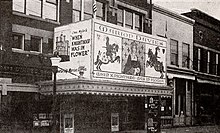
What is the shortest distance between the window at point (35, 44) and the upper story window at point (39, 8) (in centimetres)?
125

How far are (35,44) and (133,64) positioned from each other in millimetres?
5671

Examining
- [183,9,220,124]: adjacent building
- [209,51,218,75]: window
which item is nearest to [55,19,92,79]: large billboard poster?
[183,9,220,124]: adjacent building

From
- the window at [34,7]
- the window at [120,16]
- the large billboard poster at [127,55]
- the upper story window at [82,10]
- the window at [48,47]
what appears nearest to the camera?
the large billboard poster at [127,55]

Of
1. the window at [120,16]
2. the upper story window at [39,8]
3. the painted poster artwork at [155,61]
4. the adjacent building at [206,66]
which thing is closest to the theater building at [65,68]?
the upper story window at [39,8]

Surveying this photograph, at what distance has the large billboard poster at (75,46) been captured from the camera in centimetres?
1730

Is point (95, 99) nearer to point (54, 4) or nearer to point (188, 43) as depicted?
point (54, 4)

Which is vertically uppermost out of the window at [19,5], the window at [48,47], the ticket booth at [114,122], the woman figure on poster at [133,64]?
the window at [19,5]

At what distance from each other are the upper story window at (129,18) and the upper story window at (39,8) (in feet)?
18.8

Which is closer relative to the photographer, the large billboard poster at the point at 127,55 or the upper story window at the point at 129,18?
the large billboard poster at the point at 127,55

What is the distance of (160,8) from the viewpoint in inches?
1081

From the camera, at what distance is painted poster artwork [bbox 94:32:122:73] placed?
1748 centimetres

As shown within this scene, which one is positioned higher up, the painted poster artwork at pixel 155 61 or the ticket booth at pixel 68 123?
the painted poster artwork at pixel 155 61

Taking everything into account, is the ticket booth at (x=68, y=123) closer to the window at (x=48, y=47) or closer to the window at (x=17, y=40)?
the window at (x=48, y=47)

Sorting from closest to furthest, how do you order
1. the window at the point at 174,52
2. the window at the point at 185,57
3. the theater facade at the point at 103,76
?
the theater facade at the point at 103,76 → the window at the point at 174,52 → the window at the point at 185,57
